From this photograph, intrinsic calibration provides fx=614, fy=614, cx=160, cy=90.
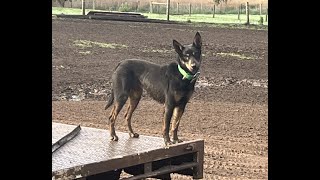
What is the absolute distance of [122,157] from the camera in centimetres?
230

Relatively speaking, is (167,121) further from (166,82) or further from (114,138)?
(114,138)

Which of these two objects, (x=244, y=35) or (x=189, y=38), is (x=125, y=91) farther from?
(x=244, y=35)

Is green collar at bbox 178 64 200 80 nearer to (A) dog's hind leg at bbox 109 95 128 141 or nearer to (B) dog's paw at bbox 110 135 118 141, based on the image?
(A) dog's hind leg at bbox 109 95 128 141

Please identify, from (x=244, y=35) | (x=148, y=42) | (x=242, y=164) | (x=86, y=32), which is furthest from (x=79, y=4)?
(x=242, y=164)

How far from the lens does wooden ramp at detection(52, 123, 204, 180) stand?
2172 mm

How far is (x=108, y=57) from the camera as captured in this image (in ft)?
26.8

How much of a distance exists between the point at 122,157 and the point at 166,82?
1.46ft

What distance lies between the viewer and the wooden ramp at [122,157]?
7.13 feet

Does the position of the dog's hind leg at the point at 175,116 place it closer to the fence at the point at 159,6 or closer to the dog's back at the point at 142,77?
the dog's back at the point at 142,77

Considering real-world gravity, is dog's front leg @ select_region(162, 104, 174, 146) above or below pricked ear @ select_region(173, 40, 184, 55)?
below

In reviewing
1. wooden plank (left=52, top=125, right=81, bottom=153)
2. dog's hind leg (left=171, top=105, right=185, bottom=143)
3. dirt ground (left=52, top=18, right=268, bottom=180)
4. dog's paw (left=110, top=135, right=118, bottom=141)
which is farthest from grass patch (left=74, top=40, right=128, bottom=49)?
dog's hind leg (left=171, top=105, right=185, bottom=143)

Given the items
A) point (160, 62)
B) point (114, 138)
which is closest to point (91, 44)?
point (160, 62)

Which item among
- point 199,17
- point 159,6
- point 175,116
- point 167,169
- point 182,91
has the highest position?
point 159,6

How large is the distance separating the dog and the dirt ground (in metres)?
3.58
